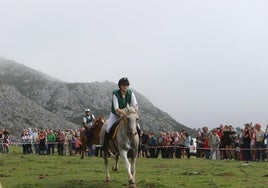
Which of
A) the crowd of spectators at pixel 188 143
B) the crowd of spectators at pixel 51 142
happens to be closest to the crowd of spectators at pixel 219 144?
the crowd of spectators at pixel 188 143

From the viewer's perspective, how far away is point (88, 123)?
1230 inches

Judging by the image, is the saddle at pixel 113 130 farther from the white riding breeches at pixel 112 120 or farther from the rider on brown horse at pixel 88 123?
the rider on brown horse at pixel 88 123

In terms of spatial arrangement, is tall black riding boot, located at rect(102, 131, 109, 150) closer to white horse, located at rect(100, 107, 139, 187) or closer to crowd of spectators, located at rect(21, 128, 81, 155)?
white horse, located at rect(100, 107, 139, 187)

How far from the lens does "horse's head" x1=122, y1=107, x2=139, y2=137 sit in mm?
16062

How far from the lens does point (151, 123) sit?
18512 cm

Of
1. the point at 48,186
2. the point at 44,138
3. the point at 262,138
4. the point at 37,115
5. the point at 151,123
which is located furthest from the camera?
the point at 151,123

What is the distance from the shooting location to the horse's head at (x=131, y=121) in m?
16.1

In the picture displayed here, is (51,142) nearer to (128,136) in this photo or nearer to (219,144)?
(219,144)

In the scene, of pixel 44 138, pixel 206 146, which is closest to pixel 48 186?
pixel 206 146

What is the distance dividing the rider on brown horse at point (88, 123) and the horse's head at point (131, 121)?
14.2 meters

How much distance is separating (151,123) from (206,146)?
143806mm

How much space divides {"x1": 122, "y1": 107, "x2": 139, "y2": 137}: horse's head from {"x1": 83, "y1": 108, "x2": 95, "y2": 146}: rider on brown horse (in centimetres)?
1425

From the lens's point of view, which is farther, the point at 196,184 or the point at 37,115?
the point at 37,115

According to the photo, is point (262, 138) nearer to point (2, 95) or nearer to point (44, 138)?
point (44, 138)
